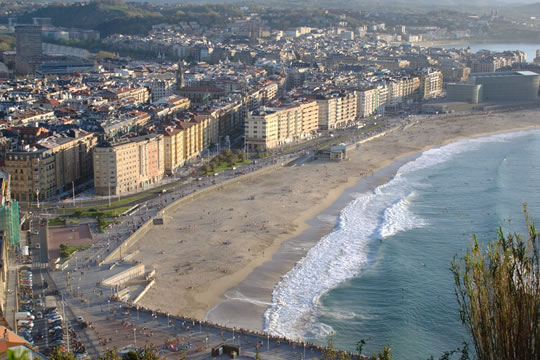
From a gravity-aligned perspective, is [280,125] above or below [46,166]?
above

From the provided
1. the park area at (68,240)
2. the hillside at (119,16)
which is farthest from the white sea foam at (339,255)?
the hillside at (119,16)

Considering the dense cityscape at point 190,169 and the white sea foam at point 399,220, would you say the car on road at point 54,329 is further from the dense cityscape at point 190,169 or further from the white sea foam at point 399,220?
the white sea foam at point 399,220

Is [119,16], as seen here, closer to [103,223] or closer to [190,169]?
[190,169]

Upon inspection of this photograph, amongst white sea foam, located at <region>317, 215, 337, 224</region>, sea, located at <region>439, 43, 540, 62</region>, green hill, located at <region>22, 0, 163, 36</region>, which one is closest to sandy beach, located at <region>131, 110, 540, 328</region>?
white sea foam, located at <region>317, 215, 337, 224</region>

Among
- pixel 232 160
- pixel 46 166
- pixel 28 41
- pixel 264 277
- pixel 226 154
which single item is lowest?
pixel 264 277

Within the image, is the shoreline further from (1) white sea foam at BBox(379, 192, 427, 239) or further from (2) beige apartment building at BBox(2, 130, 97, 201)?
(2) beige apartment building at BBox(2, 130, 97, 201)

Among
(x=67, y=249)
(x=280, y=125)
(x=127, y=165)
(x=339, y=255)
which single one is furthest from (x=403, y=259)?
(x=280, y=125)
